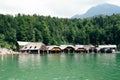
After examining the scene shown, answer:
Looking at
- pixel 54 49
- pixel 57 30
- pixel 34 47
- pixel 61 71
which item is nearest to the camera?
pixel 61 71

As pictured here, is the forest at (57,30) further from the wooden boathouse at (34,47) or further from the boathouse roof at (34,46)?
the boathouse roof at (34,46)

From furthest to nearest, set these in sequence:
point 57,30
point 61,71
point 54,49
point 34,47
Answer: point 57,30, point 54,49, point 34,47, point 61,71

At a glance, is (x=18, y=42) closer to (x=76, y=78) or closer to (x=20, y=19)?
(x=20, y=19)

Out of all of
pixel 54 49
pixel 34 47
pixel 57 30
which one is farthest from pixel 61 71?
pixel 57 30

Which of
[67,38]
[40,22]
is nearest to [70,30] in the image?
[67,38]

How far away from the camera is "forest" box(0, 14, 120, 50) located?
351 feet

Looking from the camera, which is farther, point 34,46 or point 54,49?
point 54,49

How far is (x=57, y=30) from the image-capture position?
12250 cm

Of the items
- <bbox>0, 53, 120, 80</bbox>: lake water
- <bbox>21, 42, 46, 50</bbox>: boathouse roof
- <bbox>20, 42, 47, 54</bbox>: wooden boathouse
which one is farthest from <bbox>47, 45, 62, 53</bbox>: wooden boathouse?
<bbox>0, 53, 120, 80</bbox>: lake water

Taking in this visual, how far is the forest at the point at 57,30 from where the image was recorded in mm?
107062

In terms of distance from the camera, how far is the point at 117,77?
30.0 m

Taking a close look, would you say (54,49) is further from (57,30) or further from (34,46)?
(57,30)

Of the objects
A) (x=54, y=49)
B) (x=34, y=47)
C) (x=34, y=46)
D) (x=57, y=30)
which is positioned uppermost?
(x=57, y=30)

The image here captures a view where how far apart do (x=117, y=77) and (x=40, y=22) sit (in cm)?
9208
